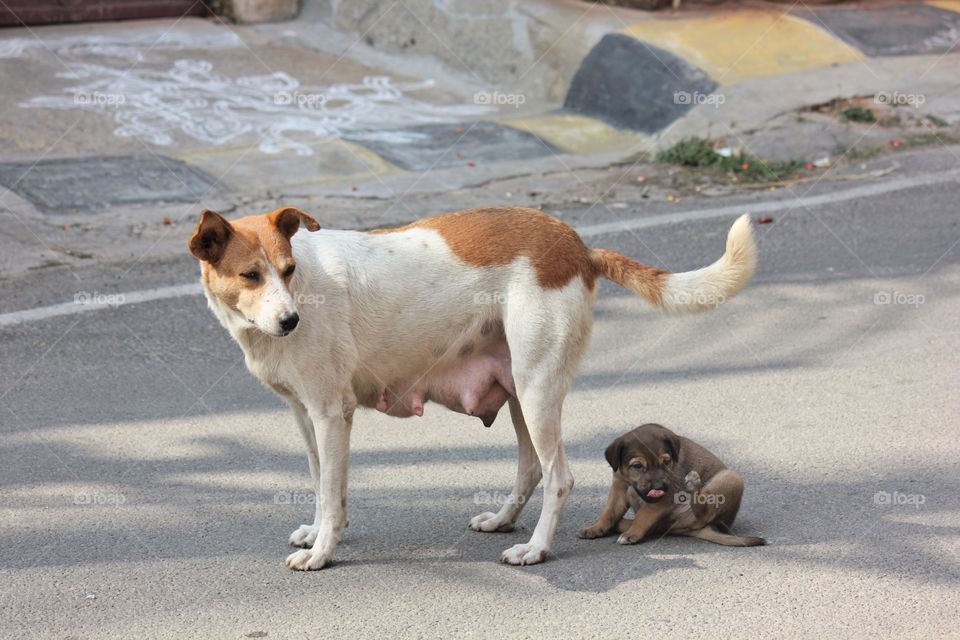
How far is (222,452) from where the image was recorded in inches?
227

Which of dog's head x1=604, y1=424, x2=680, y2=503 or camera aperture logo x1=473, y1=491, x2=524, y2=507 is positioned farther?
camera aperture logo x1=473, y1=491, x2=524, y2=507

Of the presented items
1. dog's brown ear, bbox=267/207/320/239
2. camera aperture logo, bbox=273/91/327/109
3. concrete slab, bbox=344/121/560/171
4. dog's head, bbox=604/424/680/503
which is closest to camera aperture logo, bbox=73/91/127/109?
camera aperture logo, bbox=273/91/327/109

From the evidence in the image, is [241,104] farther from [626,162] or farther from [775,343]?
[775,343]

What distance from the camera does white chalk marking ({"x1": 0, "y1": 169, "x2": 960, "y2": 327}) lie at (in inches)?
290

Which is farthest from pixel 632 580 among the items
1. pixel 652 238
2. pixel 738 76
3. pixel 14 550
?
pixel 738 76

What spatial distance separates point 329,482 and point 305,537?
348 millimetres

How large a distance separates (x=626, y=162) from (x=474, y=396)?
6.32 m

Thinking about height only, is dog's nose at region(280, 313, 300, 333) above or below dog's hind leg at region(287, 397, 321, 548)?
above

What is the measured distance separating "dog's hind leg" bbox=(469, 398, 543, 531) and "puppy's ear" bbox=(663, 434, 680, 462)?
2.04 feet

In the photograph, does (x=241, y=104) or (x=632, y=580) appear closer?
(x=632, y=580)

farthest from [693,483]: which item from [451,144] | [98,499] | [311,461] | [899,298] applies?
[451,144]

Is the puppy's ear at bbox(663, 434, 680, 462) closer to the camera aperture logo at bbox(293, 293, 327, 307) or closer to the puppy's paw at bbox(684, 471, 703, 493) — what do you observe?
the puppy's paw at bbox(684, 471, 703, 493)

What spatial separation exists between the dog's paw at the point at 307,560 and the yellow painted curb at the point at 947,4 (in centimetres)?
1211

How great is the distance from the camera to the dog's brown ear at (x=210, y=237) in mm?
4180
